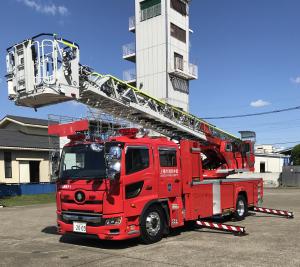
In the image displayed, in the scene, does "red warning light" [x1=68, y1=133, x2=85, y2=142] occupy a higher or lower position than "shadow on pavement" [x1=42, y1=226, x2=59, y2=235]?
higher

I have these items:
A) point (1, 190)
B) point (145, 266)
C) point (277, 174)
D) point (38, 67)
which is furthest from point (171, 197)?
point (277, 174)

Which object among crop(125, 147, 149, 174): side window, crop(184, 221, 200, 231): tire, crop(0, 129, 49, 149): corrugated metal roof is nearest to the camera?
crop(125, 147, 149, 174): side window

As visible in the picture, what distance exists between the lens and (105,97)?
12781 millimetres

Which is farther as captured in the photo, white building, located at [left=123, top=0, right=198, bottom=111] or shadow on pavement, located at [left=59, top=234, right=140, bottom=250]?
white building, located at [left=123, top=0, right=198, bottom=111]

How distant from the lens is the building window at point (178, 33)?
41000 millimetres

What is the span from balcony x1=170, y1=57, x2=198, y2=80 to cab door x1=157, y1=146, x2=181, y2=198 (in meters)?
29.9

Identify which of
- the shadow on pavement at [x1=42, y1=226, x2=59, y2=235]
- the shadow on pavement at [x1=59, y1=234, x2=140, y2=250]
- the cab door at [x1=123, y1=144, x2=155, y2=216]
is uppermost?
the cab door at [x1=123, y1=144, x2=155, y2=216]

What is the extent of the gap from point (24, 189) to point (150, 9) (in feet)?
69.8

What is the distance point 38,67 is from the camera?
10984 mm

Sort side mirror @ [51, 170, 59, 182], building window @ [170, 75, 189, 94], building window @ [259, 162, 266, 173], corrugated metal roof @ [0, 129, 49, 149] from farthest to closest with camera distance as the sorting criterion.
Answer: building window @ [259, 162, 266, 173]
building window @ [170, 75, 189, 94]
corrugated metal roof @ [0, 129, 49, 149]
side mirror @ [51, 170, 59, 182]

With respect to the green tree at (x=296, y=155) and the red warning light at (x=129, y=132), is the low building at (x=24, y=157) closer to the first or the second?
the red warning light at (x=129, y=132)

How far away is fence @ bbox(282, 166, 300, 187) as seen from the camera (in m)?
39.7

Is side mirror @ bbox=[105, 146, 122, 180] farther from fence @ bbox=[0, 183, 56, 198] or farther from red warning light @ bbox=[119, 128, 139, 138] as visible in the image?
fence @ bbox=[0, 183, 56, 198]

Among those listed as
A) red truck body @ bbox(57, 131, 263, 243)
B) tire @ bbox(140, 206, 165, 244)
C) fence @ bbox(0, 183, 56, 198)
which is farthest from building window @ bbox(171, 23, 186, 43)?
tire @ bbox(140, 206, 165, 244)
